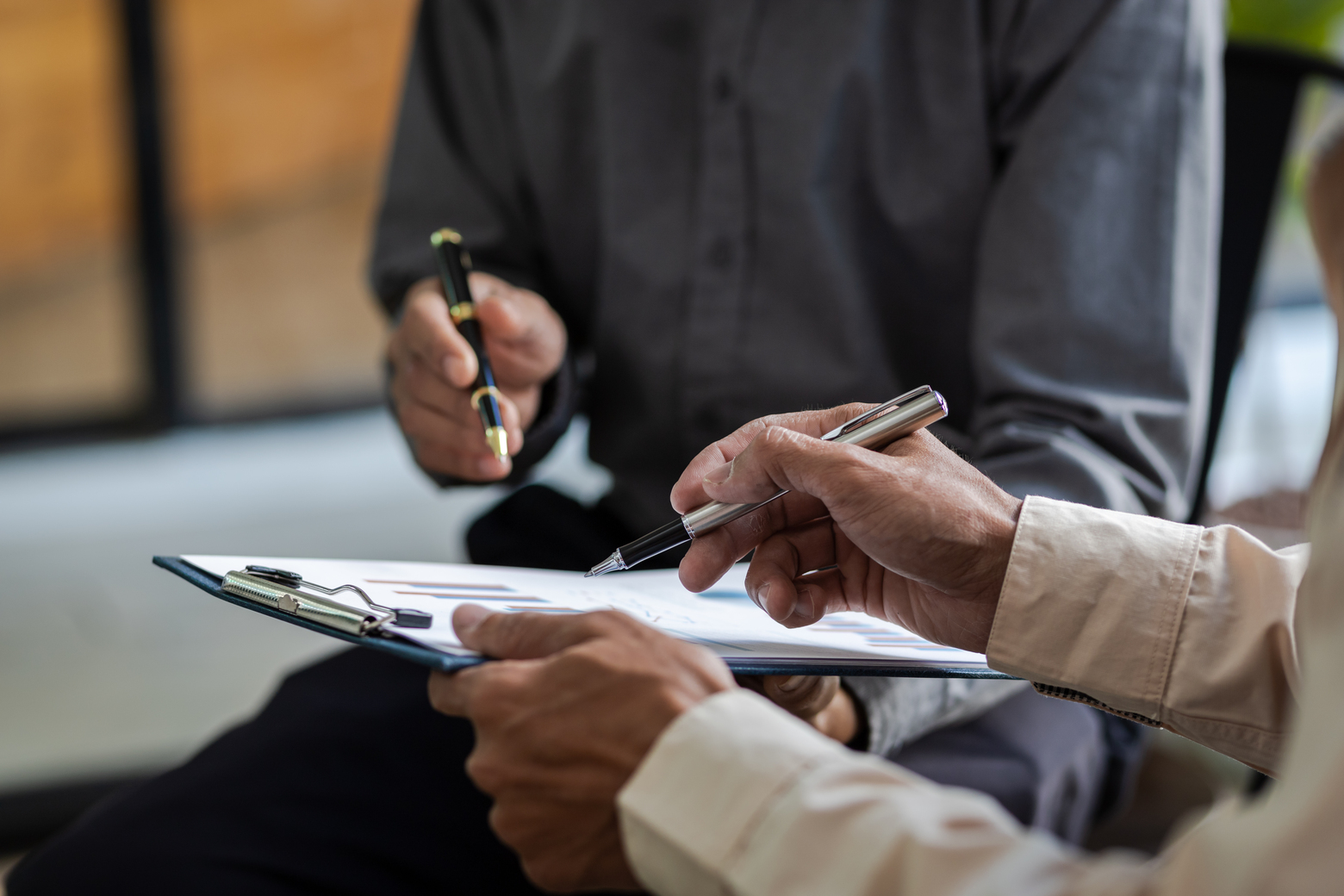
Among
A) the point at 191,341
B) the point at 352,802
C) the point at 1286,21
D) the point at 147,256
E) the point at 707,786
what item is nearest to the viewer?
the point at 707,786

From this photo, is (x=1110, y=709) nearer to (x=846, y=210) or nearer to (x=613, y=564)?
(x=613, y=564)

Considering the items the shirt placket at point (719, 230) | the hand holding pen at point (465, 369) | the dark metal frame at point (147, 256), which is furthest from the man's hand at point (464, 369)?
the dark metal frame at point (147, 256)

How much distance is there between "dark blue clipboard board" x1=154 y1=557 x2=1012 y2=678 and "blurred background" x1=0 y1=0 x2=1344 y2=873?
54.0 inches

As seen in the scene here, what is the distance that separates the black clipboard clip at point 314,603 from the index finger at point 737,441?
0.16 meters

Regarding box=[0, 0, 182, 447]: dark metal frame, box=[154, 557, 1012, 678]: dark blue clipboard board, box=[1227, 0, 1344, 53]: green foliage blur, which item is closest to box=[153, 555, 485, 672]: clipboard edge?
box=[154, 557, 1012, 678]: dark blue clipboard board

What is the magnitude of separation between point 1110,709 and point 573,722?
1.05ft

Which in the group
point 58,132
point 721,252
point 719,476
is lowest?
point 719,476

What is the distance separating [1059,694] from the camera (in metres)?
0.61

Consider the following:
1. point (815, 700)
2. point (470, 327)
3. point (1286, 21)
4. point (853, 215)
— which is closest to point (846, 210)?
point (853, 215)

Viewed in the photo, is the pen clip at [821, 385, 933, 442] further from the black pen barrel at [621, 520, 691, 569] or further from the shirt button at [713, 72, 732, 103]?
the shirt button at [713, 72, 732, 103]

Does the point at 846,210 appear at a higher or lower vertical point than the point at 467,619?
higher

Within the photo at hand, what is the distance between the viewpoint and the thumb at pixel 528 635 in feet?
1.62

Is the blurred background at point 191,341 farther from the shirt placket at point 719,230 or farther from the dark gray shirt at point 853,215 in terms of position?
the shirt placket at point 719,230

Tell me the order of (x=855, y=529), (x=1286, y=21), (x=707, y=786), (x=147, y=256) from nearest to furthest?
(x=707, y=786), (x=855, y=529), (x=1286, y=21), (x=147, y=256)
